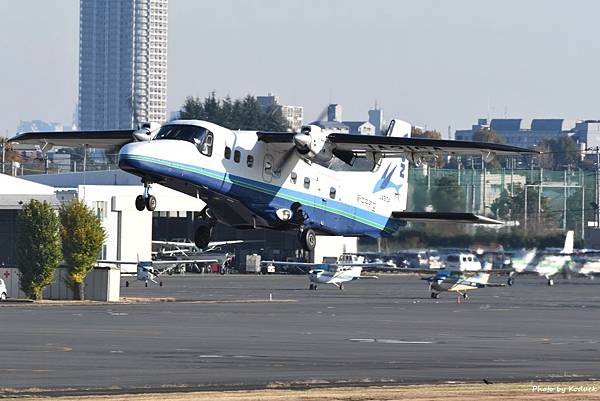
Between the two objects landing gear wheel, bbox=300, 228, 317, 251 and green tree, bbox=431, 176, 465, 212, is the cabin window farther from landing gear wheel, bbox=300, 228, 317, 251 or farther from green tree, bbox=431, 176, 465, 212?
green tree, bbox=431, 176, 465, 212

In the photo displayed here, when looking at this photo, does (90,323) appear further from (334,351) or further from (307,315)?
(334,351)

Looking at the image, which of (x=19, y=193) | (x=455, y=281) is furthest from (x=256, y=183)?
(x=19, y=193)

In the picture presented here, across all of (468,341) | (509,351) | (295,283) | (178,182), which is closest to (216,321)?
(468,341)

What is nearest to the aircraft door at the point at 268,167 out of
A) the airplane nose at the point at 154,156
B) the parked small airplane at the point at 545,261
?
the airplane nose at the point at 154,156

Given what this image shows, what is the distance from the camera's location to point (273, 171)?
1913 inches

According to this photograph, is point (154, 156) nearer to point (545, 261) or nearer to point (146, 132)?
point (146, 132)

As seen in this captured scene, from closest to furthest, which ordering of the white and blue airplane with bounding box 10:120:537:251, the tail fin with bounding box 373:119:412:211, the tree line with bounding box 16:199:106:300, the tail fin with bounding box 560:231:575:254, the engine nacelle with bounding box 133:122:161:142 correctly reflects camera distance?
the white and blue airplane with bounding box 10:120:537:251 → the engine nacelle with bounding box 133:122:161:142 → the tail fin with bounding box 373:119:412:211 → the tail fin with bounding box 560:231:575:254 → the tree line with bounding box 16:199:106:300

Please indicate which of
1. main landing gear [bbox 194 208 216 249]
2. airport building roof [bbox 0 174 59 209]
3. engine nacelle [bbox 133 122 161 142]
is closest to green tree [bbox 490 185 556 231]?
main landing gear [bbox 194 208 216 249]

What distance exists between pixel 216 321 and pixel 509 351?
19.3 metres

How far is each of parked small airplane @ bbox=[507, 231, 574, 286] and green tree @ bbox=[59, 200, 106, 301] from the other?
24792 millimetres

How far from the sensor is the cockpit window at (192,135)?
147ft

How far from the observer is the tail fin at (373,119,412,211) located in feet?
182

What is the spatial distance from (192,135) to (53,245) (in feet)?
139

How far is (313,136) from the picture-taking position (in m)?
49.2
